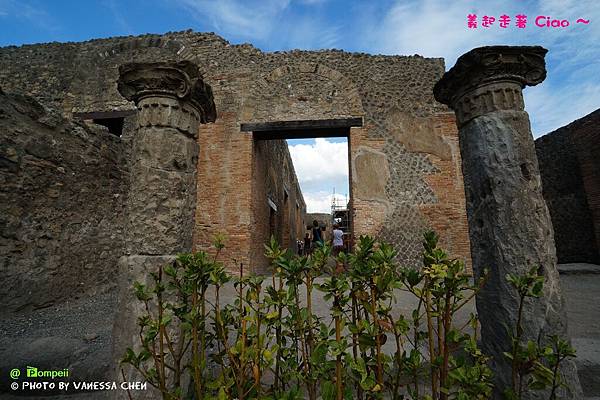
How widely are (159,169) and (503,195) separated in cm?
247

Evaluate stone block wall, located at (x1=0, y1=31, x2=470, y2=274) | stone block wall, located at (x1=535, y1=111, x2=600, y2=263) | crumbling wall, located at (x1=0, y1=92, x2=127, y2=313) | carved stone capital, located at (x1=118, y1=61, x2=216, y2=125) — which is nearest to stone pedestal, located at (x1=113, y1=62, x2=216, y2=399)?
carved stone capital, located at (x1=118, y1=61, x2=216, y2=125)

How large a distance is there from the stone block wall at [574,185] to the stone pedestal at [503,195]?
317 inches

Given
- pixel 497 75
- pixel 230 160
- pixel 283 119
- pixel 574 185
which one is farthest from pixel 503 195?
pixel 574 185

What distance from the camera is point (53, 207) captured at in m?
3.91

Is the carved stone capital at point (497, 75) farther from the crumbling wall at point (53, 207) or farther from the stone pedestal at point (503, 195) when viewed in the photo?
Result: the crumbling wall at point (53, 207)

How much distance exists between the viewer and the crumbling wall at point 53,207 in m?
3.41

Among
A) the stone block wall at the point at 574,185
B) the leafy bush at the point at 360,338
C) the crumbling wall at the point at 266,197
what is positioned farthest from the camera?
the stone block wall at the point at 574,185

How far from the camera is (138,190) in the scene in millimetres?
2197

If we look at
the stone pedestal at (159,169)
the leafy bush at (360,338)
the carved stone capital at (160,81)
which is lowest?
the leafy bush at (360,338)

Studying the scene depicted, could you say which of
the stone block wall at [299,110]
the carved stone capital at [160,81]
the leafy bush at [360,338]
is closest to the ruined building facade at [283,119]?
the stone block wall at [299,110]

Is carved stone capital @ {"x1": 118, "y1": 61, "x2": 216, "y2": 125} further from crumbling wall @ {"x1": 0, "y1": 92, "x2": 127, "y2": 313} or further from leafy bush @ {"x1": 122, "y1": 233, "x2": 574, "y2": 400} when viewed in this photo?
crumbling wall @ {"x1": 0, "y1": 92, "x2": 127, "y2": 313}

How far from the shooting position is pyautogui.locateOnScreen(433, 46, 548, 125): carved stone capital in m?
2.26

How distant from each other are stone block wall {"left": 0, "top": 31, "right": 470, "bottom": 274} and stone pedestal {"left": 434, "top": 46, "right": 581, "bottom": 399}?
4.52m

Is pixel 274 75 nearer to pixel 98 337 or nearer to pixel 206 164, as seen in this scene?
pixel 206 164
